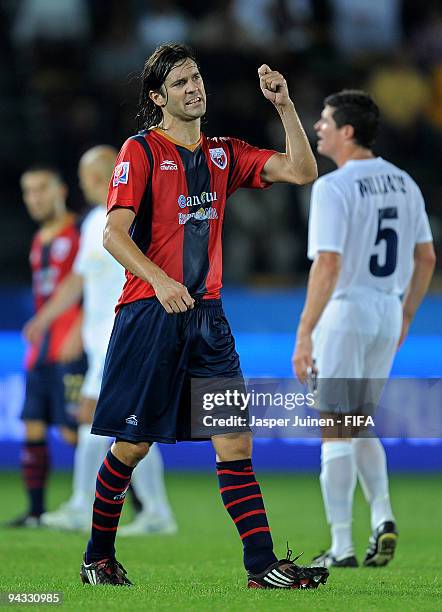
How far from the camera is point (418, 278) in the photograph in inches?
282

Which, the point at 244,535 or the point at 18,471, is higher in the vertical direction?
the point at 244,535

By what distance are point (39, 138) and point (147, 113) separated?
8.24 metres

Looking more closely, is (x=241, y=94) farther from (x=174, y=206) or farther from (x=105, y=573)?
(x=105, y=573)

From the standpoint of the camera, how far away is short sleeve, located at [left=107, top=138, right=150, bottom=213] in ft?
A: 17.7

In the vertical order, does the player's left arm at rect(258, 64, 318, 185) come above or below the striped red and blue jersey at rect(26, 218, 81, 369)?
above

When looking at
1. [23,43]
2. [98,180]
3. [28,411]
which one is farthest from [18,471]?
[23,43]

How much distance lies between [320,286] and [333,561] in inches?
52.1

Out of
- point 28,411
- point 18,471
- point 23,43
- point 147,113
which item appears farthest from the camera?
point 23,43

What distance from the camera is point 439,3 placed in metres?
15.0

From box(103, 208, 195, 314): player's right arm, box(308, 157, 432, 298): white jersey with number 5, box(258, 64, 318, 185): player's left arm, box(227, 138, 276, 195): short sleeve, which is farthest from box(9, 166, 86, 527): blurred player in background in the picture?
box(103, 208, 195, 314): player's right arm

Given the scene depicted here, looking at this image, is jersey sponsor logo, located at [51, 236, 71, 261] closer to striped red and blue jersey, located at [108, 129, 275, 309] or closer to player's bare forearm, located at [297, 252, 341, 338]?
player's bare forearm, located at [297, 252, 341, 338]

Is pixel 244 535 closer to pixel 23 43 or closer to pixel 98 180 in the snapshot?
pixel 98 180

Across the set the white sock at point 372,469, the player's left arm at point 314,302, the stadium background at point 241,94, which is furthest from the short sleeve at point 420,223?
the stadium background at point 241,94

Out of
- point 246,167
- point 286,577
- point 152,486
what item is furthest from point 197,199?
point 152,486
